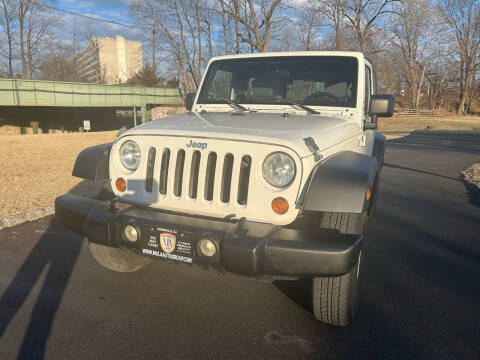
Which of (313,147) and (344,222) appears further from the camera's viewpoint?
(313,147)

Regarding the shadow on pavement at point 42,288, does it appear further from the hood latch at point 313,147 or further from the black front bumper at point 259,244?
the hood latch at point 313,147

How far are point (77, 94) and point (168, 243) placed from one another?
27.7 metres

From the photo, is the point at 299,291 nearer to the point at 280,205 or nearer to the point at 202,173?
the point at 280,205

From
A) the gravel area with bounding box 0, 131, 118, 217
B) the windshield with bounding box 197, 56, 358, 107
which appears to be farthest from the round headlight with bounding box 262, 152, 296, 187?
the gravel area with bounding box 0, 131, 118, 217

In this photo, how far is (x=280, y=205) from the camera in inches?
99.7

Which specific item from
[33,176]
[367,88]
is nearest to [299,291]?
[367,88]

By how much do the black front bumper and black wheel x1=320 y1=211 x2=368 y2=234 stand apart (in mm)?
47

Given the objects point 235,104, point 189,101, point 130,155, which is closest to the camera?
point 130,155

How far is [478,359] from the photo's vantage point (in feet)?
7.93

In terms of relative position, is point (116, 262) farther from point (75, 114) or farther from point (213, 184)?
point (75, 114)

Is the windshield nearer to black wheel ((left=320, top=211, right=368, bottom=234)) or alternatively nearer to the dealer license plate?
black wheel ((left=320, top=211, right=368, bottom=234))

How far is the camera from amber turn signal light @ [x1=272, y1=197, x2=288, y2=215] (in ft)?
8.30

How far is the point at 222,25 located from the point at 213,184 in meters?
29.0

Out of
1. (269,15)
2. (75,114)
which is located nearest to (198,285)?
(269,15)
